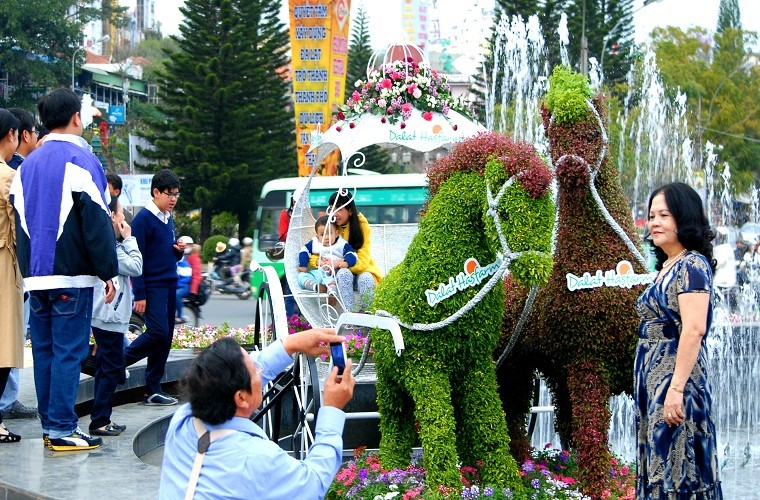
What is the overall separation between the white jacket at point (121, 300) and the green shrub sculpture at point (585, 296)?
294cm

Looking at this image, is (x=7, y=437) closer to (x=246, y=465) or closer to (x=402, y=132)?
(x=402, y=132)

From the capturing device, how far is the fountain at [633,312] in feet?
26.3

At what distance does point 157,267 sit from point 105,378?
4.02 feet

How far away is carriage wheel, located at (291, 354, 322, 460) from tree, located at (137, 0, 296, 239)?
30668mm

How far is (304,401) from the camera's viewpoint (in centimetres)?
558

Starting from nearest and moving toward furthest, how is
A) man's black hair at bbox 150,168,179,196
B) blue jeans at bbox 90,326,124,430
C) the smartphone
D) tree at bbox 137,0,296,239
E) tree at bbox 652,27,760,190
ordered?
the smartphone < blue jeans at bbox 90,326,124,430 < man's black hair at bbox 150,168,179,196 < tree at bbox 652,27,760,190 < tree at bbox 137,0,296,239

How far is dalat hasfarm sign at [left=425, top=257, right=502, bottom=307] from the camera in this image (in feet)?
15.6

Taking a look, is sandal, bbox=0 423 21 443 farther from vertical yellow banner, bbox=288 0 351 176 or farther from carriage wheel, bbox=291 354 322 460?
vertical yellow banner, bbox=288 0 351 176

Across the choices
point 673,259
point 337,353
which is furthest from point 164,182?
point 337,353

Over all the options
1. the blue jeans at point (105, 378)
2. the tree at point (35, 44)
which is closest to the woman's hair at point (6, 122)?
the blue jeans at point (105, 378)

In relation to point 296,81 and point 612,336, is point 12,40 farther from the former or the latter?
point 612,336

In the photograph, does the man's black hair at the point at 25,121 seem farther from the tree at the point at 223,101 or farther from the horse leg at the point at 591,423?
the tree at the point at 223,101

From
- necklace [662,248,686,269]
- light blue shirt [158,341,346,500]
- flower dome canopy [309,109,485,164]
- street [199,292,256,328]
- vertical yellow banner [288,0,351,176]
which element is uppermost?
vertical yellow banner [288,0,351,176]

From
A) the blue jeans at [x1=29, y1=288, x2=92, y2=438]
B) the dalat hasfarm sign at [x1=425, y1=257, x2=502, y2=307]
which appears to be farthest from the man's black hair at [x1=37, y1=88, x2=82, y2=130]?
the dalat hasfarm sign at [x1=425, y1=257, x2=502, y2=307]
